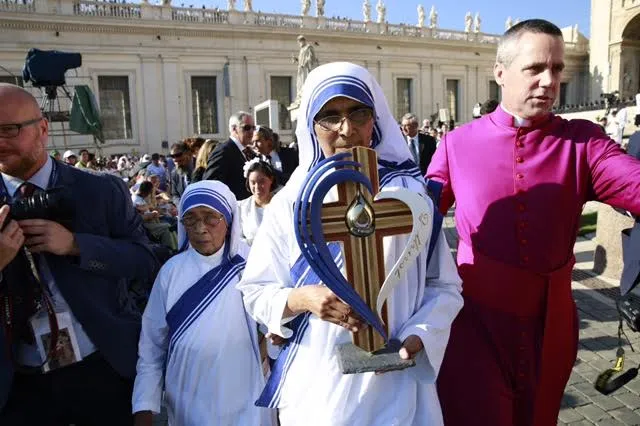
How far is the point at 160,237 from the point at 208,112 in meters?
29.0

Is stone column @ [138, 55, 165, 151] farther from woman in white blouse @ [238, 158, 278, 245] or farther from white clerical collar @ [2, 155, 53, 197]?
white clerical collar @ [2, 155, 53, 197]

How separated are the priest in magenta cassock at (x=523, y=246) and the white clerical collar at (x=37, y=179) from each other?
6.31ft

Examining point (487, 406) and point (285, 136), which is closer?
point (487, 406)

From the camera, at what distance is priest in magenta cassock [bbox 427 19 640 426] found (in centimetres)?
223

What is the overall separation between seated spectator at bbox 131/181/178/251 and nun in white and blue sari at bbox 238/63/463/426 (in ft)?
10.6

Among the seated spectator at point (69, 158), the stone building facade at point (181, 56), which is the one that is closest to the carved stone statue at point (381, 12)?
the stone building facade at point (181, 56)

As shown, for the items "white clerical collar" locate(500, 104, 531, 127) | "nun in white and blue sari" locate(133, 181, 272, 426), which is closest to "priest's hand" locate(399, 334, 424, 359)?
"nun in white and blue sari" locate(133, 181, 272, 426)

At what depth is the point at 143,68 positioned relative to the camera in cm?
3059

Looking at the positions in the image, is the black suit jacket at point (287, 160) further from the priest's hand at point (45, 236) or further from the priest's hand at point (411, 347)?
the priest's hand at point (411, 347)

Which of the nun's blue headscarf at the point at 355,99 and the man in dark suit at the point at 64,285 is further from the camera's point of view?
the man in dark suit at the point at 64,285

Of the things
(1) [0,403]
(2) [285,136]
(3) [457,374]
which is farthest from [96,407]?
(2) [285,136]

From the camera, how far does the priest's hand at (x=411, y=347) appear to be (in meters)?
1.60

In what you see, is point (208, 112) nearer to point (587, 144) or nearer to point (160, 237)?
point (160, 237)

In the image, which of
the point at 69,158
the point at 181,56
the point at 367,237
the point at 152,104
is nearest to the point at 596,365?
the point at 367,237
